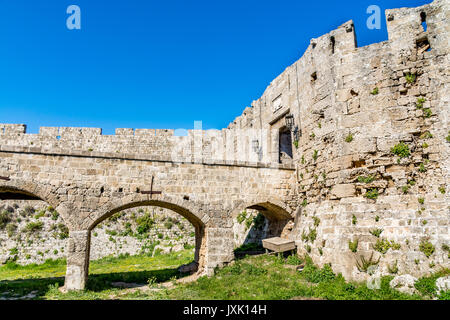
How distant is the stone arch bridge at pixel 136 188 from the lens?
409 inches

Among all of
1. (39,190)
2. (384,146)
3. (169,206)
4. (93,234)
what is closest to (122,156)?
(169,206)

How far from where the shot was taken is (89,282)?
35.4 ft

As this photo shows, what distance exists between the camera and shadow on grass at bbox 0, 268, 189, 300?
10.4 metres

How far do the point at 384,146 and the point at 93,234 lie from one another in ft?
51.1

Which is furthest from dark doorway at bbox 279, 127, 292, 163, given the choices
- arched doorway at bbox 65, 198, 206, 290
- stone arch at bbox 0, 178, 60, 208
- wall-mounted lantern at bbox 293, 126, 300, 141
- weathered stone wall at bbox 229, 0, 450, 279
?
stone arch at bbox 0, 178, 60, 208

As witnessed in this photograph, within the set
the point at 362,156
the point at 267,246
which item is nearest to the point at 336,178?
the point at 362,156

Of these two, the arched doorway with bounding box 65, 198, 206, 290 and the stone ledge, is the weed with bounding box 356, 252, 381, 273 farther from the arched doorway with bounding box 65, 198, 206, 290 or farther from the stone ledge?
the arched doorway with bounding box 65, 198, 206, 290

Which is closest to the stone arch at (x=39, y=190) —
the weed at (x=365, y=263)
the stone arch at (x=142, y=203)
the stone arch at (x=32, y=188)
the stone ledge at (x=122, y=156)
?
the stone arch at (x=32, y=188)

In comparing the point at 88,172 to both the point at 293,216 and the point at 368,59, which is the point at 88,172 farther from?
the point at 368,59

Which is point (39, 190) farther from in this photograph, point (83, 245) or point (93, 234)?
point (93, 234)

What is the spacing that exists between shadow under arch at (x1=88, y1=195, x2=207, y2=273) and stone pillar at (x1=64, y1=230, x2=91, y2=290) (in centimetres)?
44

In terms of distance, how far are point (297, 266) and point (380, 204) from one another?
3324 mm

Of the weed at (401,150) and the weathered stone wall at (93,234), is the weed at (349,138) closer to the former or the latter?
the weed at (401,150)

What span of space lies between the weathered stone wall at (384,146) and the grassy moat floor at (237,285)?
2.25 ft
